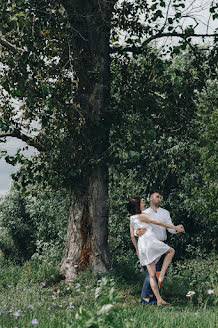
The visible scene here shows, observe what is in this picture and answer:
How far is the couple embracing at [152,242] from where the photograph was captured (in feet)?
26.8

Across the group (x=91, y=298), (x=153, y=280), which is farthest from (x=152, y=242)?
(x=91, y=298)

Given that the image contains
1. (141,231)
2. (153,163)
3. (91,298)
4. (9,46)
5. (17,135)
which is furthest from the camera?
(153,163)

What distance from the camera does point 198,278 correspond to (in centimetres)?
1031

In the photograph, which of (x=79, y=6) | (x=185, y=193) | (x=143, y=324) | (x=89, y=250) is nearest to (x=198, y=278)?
(x=89, y=250)

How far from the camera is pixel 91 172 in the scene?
10211 millimetres

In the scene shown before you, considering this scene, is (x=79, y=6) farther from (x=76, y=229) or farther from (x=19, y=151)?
(x=76, y=229)

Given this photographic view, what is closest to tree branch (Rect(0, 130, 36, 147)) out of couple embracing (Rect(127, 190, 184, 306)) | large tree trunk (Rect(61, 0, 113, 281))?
large tree trunk (Rect(61, 0, 113, 281))

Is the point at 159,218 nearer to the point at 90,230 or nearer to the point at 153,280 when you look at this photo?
the point at 153,280

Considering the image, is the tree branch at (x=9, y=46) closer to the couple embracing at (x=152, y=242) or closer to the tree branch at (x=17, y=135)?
the tree branch at (x=17, y=135)

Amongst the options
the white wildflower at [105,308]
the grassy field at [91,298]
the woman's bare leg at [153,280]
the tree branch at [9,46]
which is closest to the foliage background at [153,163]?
the grassy field at [91,298]

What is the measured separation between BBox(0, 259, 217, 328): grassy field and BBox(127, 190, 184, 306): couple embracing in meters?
0.40

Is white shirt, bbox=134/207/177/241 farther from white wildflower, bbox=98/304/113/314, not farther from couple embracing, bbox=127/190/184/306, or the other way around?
white wildflower, bbox=98/304/113/314

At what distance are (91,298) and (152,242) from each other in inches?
56.5

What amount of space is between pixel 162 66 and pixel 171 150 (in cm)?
861
